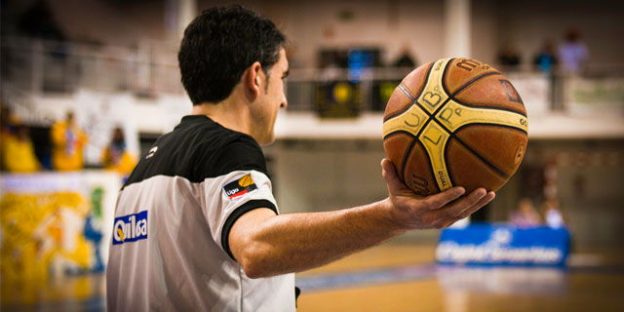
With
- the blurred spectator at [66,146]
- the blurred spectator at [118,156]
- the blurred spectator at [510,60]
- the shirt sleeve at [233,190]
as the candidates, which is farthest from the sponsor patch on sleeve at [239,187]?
the blurred spectator at [510,60]

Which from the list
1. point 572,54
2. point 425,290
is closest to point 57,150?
point 425,290

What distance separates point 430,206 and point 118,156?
41.0 ft

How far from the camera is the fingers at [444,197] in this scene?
1663mm

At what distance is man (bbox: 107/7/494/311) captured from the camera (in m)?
1.75

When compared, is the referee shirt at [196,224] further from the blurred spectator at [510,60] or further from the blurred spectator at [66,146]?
the blurred spectator at [510,60]

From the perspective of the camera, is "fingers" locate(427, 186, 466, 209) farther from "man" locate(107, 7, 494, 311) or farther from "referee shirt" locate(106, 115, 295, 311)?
"referee shirt" locate(106, 115, 295, 311)

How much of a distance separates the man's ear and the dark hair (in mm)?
15

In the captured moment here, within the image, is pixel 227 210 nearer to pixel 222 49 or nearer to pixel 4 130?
pixel 222 49

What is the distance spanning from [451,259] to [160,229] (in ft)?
40.5

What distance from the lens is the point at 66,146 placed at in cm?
1250

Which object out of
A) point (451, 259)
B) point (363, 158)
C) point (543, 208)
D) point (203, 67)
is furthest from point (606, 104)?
point (203, 67)

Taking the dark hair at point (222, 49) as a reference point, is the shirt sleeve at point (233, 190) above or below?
below

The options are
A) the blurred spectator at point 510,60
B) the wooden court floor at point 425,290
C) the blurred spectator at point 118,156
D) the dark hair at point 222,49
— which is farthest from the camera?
the blurred spectator at point 510,60

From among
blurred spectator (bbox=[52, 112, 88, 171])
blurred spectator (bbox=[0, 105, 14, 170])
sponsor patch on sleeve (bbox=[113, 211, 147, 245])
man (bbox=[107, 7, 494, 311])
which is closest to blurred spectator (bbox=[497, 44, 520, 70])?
blurred spectator (bbox=[52, 112, 88, 171])
